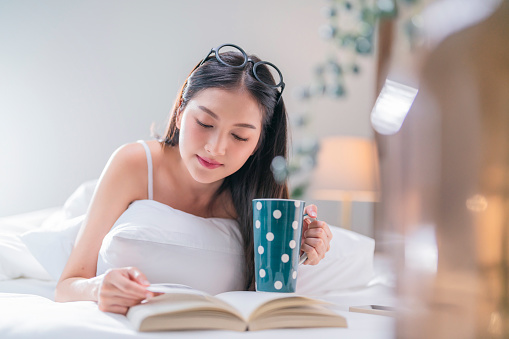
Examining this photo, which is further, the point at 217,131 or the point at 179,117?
the point at 179,117

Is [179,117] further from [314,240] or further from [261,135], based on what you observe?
[314,240]

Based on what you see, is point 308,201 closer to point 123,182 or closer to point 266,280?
point 123,182

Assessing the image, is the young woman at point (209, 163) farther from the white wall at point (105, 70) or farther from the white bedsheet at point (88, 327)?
the white wall at point (105, 70)

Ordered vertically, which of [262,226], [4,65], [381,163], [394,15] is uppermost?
[4,65]

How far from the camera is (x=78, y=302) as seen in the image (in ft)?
3.23

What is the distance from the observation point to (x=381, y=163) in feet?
1.30

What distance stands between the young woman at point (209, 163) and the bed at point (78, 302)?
0.52 feet

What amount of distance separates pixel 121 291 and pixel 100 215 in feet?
1.65

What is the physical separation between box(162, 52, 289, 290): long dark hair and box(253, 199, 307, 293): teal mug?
343mm

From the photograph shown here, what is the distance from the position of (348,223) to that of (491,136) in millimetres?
→ 2256

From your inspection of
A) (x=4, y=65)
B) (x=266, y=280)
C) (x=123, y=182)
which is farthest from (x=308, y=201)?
(x=4, y=65)

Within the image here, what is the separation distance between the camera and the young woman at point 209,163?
4.12 ft

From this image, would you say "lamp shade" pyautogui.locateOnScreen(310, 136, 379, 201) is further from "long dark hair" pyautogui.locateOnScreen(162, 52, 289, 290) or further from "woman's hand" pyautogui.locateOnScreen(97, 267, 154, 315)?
"woman's hand" pyautogui.locateOnScreen(97, 267, 154, 315)

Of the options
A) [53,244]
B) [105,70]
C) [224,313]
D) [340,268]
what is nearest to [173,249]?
[224,313]
